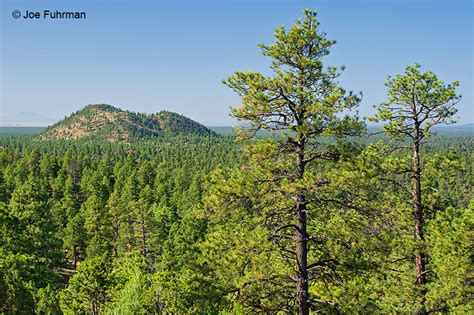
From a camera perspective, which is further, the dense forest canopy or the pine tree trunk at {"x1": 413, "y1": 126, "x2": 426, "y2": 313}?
the pine tree trunk at {"x1": 413, "y1": 126, "x2": 426, "y2": 313}

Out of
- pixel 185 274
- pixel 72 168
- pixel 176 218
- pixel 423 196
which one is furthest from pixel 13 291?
pixel 72 168

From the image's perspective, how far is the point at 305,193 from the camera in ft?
38.8

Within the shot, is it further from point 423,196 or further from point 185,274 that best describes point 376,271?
point 185,274

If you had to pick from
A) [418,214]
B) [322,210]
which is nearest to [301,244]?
[322,210]

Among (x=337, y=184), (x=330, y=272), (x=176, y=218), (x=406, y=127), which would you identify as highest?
(x=406, y=127)

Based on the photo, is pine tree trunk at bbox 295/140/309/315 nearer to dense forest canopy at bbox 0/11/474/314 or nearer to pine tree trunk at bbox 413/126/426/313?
dense forest canopy at bbox 0/11/474/314

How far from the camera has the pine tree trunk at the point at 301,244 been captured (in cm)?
1224

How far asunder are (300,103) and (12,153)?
312 ft

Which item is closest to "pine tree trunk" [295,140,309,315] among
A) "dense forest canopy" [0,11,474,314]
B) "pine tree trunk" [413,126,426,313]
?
"dense forest canopy" [0,11,474,314]

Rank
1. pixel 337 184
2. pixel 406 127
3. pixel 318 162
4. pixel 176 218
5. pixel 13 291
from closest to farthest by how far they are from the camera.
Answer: pixel 337 184
pixel 318 162
pixel 406 127
pixel 13 291
pixel 176 218

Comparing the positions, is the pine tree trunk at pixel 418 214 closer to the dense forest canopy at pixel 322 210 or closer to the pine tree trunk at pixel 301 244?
the dense forest canopy at pixel 322 210

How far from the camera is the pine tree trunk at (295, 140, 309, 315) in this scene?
1224 cm

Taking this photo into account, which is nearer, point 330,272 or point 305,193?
point 305,193

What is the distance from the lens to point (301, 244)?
12469mm
